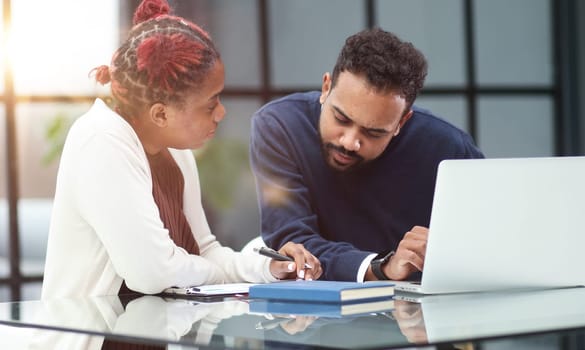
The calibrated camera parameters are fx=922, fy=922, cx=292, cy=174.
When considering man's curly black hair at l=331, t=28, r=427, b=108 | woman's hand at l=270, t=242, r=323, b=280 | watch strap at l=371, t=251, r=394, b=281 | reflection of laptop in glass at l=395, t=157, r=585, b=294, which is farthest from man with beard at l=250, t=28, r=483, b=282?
reflection of laptop in glass at l=395, t=157, r=585, b=294

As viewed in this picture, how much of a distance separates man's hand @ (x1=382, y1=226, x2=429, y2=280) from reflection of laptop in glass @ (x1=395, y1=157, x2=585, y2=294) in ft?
0.83

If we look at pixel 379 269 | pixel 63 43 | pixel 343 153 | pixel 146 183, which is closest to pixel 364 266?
pixel 379 269

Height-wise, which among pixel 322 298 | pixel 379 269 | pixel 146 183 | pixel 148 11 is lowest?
pixel 379 269

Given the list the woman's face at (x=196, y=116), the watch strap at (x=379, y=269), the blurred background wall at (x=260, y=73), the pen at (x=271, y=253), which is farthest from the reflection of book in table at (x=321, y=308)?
the blurred background wall at (x=260, y=73)

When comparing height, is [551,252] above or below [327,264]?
above

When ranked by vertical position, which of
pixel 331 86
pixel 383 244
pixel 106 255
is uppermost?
pixel 331 86

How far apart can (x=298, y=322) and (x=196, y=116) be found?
91 centimetres

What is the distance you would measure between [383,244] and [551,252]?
99 cm

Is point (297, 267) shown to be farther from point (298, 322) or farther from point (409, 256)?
point (298, 322)

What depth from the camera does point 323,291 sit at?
1.57 metres

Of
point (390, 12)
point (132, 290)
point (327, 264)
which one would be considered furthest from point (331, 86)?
Result: point (390, 12)

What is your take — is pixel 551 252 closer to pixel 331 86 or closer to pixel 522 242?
pixel 522 242

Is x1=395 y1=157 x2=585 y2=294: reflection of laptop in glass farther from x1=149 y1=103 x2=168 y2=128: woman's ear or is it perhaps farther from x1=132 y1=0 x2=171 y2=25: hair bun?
x1=132 y1=0 x2=171 y2=25: hair bun

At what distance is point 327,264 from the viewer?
227 centimetres
